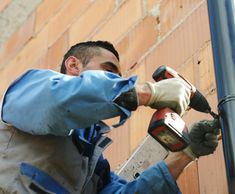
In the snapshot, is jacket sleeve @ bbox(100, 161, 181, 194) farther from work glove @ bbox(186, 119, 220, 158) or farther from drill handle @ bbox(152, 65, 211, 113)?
drill handle @ bbox(152, 65, 211, 113)

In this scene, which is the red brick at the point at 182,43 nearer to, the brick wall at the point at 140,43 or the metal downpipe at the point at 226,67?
the brick wall at the point at 140,43

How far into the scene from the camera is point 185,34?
2.14 meters

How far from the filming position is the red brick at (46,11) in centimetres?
349

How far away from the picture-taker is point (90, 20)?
2.98m

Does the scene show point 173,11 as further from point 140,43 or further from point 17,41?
point 17,41

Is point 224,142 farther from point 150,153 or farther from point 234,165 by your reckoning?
point 150,153

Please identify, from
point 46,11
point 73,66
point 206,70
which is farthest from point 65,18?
point 206,70

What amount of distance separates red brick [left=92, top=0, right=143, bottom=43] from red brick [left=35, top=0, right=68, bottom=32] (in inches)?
30.0

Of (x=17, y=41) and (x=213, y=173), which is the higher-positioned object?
(x=17, y=41)

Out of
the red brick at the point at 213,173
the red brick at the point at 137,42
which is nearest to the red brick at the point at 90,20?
the red brick at the point at 137,42

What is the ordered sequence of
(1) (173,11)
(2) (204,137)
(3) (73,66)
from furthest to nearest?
(1) (173,11)
(3) (73,66)
(2) (204,137)

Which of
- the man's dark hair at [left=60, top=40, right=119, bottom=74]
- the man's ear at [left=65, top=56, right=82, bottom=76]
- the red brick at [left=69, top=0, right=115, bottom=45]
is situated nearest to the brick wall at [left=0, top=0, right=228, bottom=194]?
the red brick at [left=69, top=0, right=115, bottom=45]

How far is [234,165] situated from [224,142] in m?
0.09

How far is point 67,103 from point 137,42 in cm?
106
